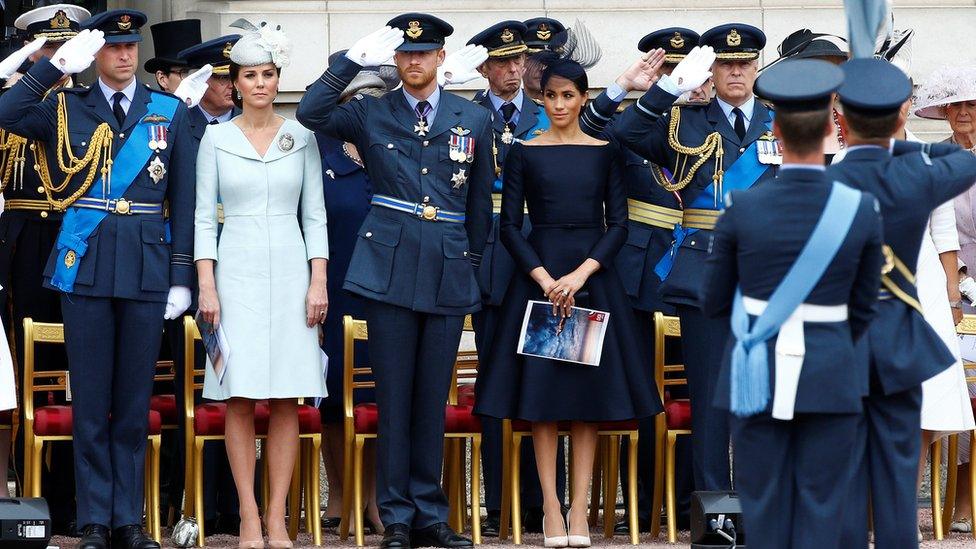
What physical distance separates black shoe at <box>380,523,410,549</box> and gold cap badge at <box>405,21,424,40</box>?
5.83 ft

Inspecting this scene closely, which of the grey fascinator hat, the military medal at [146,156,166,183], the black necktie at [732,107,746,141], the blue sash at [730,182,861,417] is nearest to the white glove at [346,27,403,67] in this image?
the grey fascinator hat

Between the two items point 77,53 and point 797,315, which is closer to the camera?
point 797,315

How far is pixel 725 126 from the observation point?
7953 mm

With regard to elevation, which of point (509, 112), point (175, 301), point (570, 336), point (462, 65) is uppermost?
point (462, 65)

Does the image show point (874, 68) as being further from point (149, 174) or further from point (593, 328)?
point (149, 174)

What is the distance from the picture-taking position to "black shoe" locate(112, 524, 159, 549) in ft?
24.0

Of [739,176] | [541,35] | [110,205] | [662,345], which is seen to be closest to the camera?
[110,205]

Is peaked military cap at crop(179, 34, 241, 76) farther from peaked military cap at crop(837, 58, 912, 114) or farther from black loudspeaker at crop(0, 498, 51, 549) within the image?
peaked military cap at crop(837, 58, 912, 114)

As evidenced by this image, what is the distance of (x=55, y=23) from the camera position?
26.3ft

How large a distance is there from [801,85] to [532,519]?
3.22 metres

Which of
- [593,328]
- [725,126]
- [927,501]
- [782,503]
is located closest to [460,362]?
[593,328]

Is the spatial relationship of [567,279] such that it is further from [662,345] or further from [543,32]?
[543,32]

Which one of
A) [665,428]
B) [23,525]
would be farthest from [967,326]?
[23,525]

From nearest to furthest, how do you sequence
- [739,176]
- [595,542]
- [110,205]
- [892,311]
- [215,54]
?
1. [892,311]
2. [110,205]
3. [739,176]
4. [595,542]
5. [215,54]
